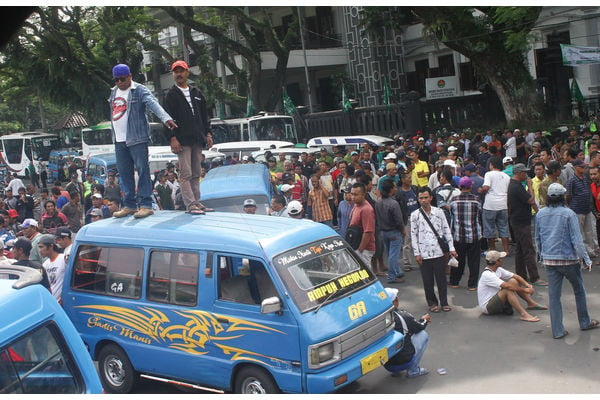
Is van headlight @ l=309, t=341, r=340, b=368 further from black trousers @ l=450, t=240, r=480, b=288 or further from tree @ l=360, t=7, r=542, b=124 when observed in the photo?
tree @ l=360, t=7, r=542, b=124

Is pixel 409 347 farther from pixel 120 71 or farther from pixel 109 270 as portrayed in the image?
pixel 120 71

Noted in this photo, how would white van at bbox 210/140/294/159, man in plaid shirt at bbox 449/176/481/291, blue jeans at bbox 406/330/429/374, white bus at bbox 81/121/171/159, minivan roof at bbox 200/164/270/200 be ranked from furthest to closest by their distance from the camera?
white bus at bbox 81/121/171/159 < white van at bbox 210/140/294/159 < minivan roof at bbox 200/164/270/200 < man in plaid shirt at bbox 449/176/481/291 < blue jeans at bbox 406/330/429/374

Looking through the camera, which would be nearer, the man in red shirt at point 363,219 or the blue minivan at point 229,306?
the blue minivan at point 229,306

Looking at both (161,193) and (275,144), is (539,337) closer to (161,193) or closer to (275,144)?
(161,193)

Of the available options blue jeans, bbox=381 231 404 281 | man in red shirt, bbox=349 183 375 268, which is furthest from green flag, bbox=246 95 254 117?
man in red shirt, bbox=349 183 375 268

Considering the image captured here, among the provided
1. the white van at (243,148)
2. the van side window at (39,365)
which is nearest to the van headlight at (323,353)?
the van side window at (39,365)

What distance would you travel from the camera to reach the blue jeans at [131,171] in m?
8.31

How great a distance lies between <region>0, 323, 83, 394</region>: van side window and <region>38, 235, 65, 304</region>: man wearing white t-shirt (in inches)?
157

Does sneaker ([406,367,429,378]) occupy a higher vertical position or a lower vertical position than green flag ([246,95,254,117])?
lower

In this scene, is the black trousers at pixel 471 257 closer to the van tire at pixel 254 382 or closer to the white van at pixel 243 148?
the van tire at pixel 254 382

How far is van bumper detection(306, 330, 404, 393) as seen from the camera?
6.10m

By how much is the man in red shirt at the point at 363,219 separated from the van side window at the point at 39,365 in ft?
21.1

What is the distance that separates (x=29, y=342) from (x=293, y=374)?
8.51 ft

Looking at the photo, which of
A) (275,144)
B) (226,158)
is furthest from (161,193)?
(275,144)
